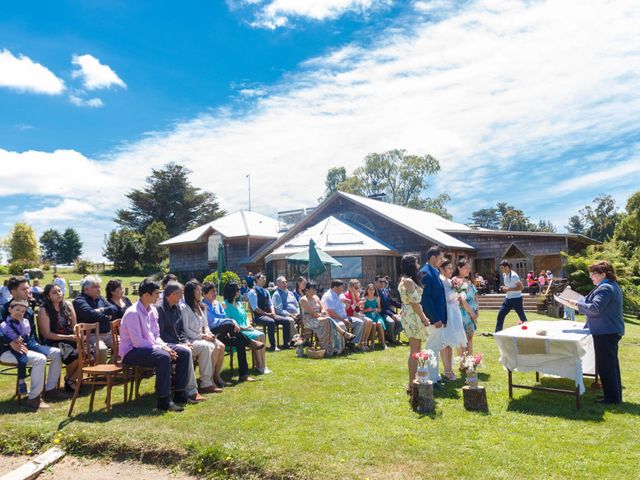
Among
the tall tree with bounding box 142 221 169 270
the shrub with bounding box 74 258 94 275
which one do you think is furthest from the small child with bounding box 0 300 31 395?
the shrub with bounding box 74 258 94 275

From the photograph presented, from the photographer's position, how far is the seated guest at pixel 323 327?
30.7 ft

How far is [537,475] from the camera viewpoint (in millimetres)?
3881

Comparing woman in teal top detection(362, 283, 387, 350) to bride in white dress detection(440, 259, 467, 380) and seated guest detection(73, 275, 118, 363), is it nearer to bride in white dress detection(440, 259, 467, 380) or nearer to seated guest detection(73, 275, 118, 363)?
bride in white dress detection(440, 259, 467, 380)

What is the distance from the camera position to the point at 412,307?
6156 millimetres

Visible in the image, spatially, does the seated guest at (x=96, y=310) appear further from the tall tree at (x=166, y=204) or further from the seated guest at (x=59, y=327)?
the tall tree at (x=166, y=204)

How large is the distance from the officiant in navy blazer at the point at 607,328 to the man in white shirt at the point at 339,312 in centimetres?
501

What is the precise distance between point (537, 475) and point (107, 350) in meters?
6.17

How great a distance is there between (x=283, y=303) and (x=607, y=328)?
715 cm

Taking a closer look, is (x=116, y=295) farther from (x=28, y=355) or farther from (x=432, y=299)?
(x=432, y=299)

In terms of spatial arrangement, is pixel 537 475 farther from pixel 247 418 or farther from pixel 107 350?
pixel 107 350

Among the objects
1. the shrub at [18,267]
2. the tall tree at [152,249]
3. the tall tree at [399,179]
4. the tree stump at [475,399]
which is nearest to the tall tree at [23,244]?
the shrub at [18,267]

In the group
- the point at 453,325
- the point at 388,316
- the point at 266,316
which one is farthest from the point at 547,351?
the point at 266,316

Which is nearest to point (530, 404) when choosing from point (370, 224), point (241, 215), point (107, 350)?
point (107, 350)

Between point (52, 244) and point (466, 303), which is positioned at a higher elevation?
point (52, 244)
